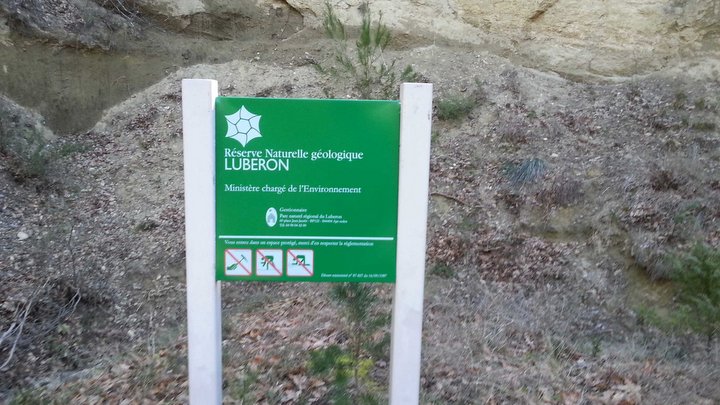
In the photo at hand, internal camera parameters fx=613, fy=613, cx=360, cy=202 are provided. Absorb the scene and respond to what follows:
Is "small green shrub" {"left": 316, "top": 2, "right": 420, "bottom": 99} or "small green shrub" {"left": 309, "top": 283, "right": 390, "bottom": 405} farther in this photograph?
"small green shrub" {"left": 316, "top": 2, "right": 420, "bottom": 99}

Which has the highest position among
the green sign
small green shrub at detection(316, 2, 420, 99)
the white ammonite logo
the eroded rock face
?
the eroded rock face

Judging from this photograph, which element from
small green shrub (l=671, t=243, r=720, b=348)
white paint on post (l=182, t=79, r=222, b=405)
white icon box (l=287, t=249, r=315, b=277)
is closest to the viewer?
white paint on post (l=182, t=79, r=222, b=405)

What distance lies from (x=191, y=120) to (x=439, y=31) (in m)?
6.90

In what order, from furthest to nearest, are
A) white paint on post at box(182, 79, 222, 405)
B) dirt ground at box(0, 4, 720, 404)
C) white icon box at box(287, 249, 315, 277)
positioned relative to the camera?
dirt ground at box(0, 4, 720, 404) → white icon box at box(287, 249, 315, 277) → white paint on post at box(182, 79, 222, 405)

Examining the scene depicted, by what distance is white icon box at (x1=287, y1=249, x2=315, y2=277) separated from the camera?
292 cm

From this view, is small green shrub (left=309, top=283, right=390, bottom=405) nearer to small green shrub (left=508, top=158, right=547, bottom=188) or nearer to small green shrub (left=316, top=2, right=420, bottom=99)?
small green shrub (left=316, top=2, right=420, bottom=99)

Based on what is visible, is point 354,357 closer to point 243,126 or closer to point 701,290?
point 243,126

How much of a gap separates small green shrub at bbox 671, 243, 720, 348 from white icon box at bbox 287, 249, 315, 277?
3.31 meters

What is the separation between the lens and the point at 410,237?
2943 mm

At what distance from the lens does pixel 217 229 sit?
291cm

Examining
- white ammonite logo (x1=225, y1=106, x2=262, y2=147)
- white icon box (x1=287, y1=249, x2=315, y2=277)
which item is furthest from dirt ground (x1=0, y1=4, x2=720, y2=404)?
white ammonite logo (x1=225, y1=106, x2=262, y2=147)

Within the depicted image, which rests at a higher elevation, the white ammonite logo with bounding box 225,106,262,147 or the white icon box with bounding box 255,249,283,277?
the white ammonite logo with bounding box 225,106,262,147

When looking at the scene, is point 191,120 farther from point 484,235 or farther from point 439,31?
point 439,31

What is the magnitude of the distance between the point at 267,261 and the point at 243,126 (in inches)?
25.5
